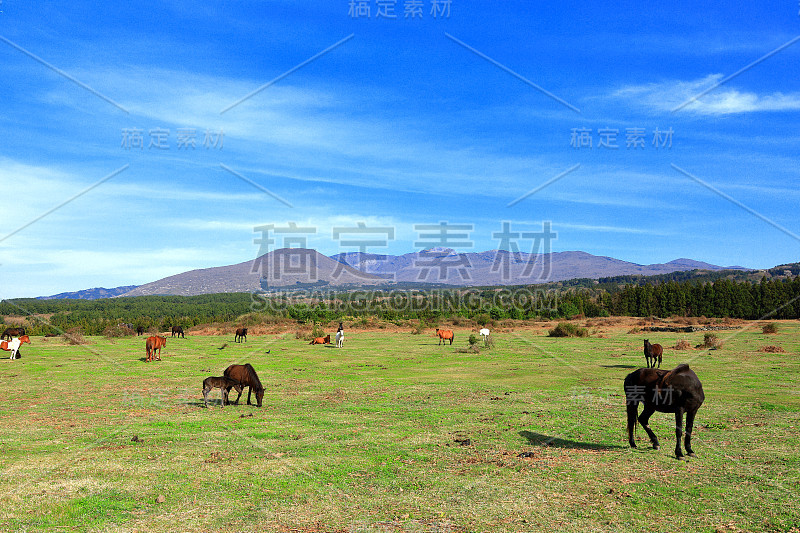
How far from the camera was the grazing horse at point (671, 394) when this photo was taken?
11156mm

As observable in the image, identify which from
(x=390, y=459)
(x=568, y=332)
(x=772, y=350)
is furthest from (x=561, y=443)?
(x=568, y=332)

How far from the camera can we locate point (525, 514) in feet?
27.2

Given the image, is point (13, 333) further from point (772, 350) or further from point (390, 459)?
point (772, 350)

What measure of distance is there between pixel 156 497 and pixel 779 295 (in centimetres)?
11846

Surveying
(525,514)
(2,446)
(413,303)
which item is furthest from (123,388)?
(413,303)

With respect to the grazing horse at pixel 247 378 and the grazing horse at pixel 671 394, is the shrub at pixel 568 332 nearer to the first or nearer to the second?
the grazing horse at pixel 247 378

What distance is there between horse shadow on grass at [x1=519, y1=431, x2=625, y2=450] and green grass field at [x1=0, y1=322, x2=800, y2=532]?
5cm

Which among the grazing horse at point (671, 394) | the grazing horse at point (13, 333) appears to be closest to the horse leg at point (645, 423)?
the grazing horse at point (671, 394)

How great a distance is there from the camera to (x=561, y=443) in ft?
41.1

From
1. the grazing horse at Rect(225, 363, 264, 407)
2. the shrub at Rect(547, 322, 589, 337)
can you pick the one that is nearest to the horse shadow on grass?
the grazing horse at Rect(225, 363, 264, 407)

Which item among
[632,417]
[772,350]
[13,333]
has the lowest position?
[772,350]

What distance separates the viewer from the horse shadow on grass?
1210 centimetres

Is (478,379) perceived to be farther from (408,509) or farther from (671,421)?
(408,509)

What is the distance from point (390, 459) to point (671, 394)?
618cm
